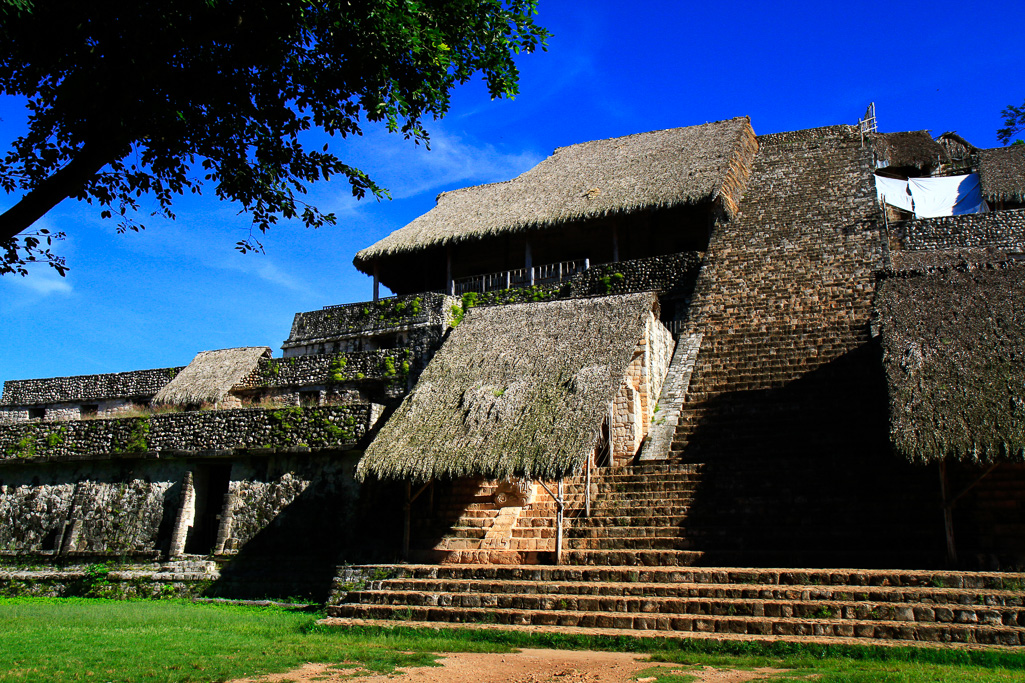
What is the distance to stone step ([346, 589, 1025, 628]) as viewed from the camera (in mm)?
6473

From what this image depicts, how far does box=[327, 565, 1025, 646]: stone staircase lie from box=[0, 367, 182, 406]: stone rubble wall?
45.5ft

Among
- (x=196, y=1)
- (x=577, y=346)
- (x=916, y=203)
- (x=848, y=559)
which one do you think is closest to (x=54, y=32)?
(x=196, y=1)

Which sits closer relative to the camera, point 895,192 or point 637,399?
point 637,399

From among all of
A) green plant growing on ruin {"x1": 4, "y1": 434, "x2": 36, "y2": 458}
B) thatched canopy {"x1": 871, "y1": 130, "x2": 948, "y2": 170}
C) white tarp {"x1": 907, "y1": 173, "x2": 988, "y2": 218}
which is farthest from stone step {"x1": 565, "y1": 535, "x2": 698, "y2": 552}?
thatched canopy {"x1": 871, "y1": 130, "x2": 948, "y2": 170}

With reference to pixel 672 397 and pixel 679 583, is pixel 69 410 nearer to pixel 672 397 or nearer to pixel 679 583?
pixel 672 397

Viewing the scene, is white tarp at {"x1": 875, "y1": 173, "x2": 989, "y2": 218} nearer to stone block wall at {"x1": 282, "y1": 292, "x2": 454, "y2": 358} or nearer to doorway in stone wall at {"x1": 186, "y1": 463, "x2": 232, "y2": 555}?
stone block wall at {"x1": 282, "y1": 292, "x2": 454, "y2": 358}

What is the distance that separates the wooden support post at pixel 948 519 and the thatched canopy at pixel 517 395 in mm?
3818

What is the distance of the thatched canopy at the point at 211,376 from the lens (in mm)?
18062

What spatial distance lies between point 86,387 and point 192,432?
10.0m

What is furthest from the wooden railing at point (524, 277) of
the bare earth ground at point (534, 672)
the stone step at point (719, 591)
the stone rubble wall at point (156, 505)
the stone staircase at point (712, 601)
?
the bare earth ground at point (534, 672)

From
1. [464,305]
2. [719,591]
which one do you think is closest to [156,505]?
[464,305]

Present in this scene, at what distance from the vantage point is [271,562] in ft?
39.1

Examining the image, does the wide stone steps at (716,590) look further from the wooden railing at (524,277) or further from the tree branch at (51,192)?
the wooden railing at (524,277)

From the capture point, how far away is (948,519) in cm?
800
